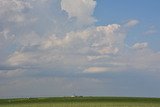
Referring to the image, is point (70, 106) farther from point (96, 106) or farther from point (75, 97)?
point (75, 97)

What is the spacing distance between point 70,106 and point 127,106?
1331 cm

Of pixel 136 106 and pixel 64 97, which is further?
pixel 64 97

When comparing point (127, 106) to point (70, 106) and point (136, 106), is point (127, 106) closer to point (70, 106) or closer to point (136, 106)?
point (136, 106)

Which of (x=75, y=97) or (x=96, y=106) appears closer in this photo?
(x=96, y=106)

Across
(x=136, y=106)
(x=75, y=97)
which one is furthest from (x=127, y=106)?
(x=75, y=97)

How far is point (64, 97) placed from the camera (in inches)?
6447

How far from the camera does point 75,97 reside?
158875mm

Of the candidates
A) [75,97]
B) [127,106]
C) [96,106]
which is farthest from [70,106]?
[75,97]

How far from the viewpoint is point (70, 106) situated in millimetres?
107688

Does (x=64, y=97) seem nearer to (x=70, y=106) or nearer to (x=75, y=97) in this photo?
(x=75, y=97)

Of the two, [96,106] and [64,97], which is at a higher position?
[64,97]

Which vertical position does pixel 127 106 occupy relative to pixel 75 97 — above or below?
below

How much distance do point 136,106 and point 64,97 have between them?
62.1 m

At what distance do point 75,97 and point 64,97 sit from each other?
629 centimetres
